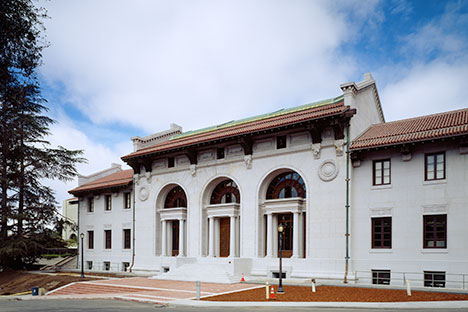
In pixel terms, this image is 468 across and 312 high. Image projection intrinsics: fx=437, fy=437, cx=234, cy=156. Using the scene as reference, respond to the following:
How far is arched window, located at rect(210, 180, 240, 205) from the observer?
3397cm

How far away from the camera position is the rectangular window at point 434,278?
2407cm

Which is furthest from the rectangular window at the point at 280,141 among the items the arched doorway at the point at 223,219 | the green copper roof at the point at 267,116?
the arched doorway at the point at 223,219

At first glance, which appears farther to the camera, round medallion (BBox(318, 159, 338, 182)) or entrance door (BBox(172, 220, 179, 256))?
entrance door (BBox(172, 220, 179, 256))

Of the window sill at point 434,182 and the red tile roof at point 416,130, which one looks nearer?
the red tile roof at point 416,130

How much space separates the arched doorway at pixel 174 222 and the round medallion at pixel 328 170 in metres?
12.8

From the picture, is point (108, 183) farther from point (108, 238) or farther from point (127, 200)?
point (108, 238)

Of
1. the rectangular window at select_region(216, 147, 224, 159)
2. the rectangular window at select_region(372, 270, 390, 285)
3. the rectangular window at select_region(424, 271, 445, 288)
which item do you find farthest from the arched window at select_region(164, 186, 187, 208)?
the rectangular window at select_region(424, 271, 445, 288)

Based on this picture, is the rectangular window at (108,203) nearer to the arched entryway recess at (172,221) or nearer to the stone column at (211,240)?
the arched entryway recess at (172,221)

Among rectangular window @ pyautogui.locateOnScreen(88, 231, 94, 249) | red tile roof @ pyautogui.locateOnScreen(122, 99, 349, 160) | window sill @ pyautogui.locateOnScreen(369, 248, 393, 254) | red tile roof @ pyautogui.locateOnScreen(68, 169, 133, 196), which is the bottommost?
rectangular window @ pyautogui.locateOnScreen(88, 231, 94, 249)

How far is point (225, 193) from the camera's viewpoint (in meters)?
34.5

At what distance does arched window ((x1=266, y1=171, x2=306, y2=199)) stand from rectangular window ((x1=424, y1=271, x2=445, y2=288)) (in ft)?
30.0

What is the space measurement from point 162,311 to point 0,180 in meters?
26.8

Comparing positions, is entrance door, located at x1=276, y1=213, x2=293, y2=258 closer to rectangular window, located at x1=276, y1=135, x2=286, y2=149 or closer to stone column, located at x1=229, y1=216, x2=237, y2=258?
stone column, located at x1=229, y1=216, x2=237, y2=258

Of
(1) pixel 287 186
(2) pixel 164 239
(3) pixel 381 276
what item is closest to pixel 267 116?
(1) pixel 287 186
